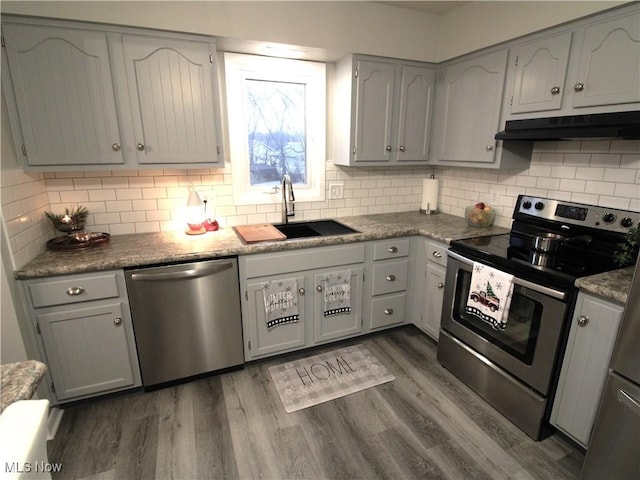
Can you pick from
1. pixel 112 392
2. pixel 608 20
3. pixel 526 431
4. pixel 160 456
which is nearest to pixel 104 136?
pixel 112 392

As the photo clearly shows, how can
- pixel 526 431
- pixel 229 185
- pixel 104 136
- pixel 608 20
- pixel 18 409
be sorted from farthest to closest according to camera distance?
1. pixel 229 185
2. pixel 104 136
3. pixel 526 431
4. pixel 608 20
5. pixel 18 409

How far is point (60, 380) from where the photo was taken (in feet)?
6.27

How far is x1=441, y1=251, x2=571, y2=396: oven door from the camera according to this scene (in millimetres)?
1647

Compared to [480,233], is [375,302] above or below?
below

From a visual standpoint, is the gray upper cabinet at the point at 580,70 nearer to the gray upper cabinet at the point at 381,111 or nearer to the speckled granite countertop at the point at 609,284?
the gray upper cabinet at the point at 381,111

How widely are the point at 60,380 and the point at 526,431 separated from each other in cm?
262

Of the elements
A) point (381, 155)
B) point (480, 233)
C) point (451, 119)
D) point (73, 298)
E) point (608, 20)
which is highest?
point (608, 20)

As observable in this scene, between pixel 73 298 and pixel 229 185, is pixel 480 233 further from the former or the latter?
pixel 73 298

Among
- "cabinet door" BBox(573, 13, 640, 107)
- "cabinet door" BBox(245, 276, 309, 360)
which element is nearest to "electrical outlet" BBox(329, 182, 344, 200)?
"cabinet door" BBox(245, 276, 309, 360)

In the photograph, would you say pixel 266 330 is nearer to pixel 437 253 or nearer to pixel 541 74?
pixel 437 253

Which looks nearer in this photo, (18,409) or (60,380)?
(18,409)

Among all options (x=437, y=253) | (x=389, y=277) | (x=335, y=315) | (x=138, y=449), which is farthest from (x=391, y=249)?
(x=138, y=449)

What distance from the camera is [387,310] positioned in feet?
8.89

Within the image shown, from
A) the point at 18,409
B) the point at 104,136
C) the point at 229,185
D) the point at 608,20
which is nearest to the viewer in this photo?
the point at 18,409
